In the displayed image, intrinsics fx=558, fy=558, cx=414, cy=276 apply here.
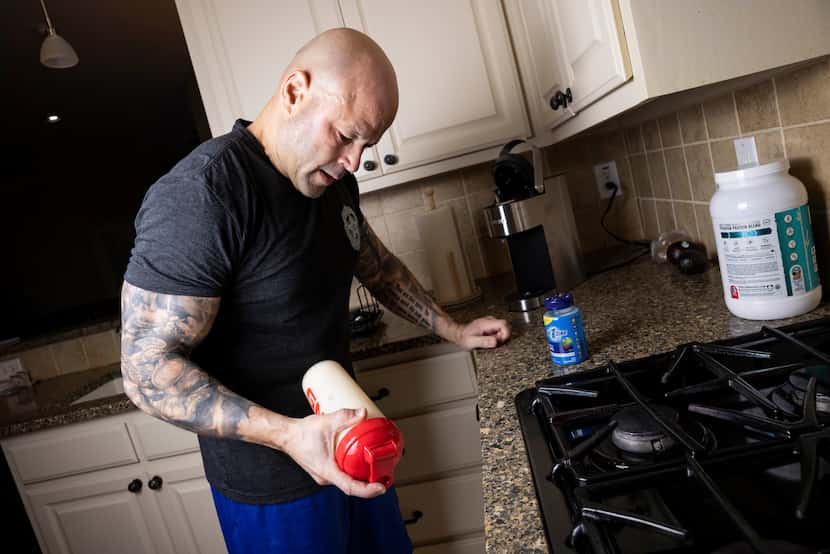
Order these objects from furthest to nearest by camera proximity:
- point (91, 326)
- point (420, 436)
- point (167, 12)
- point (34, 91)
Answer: point (34, 91)
point (167, 12)
point (91, 326)
point (420, 436)

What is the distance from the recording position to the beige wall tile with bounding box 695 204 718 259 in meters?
1.33

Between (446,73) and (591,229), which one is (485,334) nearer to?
(446,73)

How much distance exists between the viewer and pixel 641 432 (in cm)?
62

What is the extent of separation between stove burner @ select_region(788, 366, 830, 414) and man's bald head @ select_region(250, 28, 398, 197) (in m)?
0.68

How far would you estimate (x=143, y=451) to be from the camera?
1621 millimetres

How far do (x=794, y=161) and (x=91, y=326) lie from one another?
233cm

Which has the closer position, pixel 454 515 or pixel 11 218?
pixel 454 515

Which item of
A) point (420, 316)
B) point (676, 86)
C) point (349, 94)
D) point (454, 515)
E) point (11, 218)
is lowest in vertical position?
point (454, 515)

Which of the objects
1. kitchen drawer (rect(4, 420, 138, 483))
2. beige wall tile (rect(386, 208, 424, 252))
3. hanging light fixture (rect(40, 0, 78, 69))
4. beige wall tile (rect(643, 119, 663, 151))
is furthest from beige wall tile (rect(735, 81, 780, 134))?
hanging light fixture (rect(40, 0, 78, 69))

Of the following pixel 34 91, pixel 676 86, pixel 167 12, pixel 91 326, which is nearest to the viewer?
pixel 676 86

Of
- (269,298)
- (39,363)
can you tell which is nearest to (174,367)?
(269,298)

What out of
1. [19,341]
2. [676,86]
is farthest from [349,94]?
[19,341]

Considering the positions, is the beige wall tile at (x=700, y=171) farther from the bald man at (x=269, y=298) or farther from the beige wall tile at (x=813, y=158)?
the bald man at (x=269, y=298)

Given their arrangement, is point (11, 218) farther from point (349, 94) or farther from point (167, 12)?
point (349, 94)
